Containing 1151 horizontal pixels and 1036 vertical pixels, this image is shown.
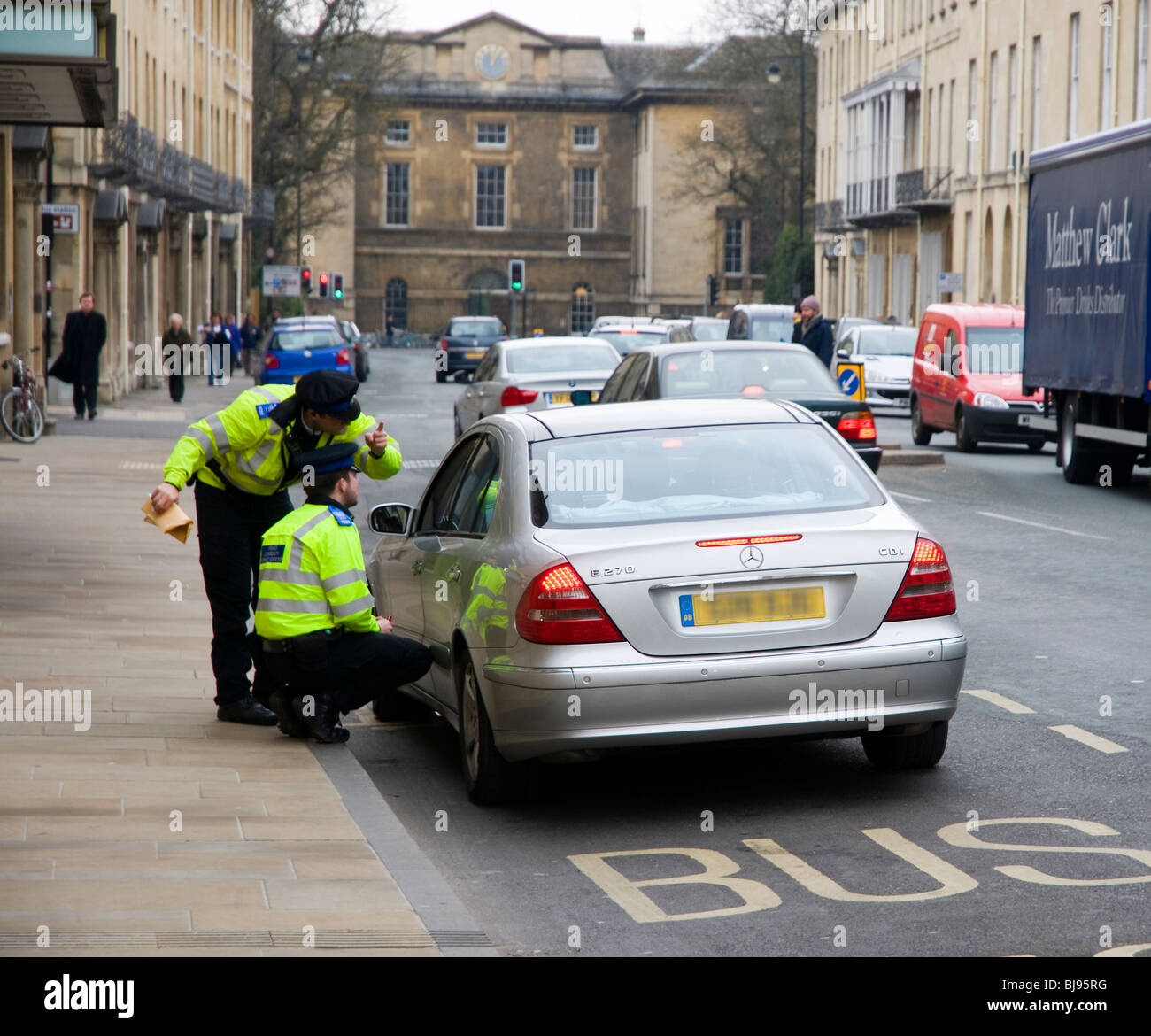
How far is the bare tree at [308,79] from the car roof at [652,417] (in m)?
61.4

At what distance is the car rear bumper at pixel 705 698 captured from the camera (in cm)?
694

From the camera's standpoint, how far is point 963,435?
27.5 meters

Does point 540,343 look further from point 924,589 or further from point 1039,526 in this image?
point 924,589

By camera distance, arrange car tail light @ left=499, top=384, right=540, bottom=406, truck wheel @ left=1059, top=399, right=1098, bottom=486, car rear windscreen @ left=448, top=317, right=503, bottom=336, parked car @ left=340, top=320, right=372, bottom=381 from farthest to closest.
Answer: car rear windscreen @ left=448, top=317, right=503, bottom=336 < parked car @ left=340, top=320, right=372, bottom=381 < car tail light @ left=499, top=384, right=540, bottom=406 < truck wheel @ left=1059, top=399, right=1098, bottom=486

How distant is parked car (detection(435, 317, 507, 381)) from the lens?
5759 cm

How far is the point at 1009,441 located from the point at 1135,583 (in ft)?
46.3

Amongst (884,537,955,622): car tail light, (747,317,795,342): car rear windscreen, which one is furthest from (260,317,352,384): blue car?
(884,537,955,622): car tail light

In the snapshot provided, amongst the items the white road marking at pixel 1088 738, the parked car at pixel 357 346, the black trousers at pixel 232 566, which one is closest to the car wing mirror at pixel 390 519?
the black trousers at pixel 232 566

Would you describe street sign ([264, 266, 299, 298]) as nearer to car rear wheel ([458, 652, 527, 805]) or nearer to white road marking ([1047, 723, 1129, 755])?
white road marking ([1047, 723, 1129, 755])

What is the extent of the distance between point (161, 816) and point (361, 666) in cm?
136

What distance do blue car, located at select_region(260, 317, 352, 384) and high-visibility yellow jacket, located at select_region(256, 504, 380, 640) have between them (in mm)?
33463

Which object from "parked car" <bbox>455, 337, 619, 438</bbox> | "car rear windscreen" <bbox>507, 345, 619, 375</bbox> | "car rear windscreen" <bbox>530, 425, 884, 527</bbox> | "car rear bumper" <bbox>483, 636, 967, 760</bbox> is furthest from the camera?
"car rear windscreen" <bbox>507, 345, 619, 375</bbox>

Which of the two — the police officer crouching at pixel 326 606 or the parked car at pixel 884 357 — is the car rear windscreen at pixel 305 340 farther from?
the police officer crouching at pixel 326 606

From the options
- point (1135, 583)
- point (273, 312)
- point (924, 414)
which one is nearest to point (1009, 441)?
point (924, 414)
